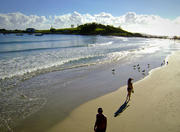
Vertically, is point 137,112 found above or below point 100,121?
below

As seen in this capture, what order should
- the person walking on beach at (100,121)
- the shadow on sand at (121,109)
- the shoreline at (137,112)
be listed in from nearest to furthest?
the person walking on beach at (100,121), the shoreline at (137,112), the shadow on sand at (121,109)

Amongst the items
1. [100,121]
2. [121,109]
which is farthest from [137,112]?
[100,121]

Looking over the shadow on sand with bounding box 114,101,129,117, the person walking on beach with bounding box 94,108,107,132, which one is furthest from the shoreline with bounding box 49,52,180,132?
the person walking on beach with bounding box 94,108,107,132

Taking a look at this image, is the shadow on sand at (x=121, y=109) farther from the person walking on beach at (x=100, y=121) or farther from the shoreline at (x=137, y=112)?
the person walking on beach at (x=100, y=121)

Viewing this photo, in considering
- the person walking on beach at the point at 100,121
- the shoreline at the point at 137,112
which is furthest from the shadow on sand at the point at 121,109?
the person walking on beach at the point at 100,121

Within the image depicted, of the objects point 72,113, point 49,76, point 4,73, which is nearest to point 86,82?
point 49,76

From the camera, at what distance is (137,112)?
788 centimetres

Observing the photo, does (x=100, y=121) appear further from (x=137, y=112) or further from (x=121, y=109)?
(x=137, y=112)

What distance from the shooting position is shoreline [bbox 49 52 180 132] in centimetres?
673

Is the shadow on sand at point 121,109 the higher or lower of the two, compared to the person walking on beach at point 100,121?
lower

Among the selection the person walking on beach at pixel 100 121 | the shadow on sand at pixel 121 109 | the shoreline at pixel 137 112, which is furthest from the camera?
the shadow on sand at pixel 121 109

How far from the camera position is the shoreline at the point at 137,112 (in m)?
6.73

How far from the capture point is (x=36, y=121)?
755cm

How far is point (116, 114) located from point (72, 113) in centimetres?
246
